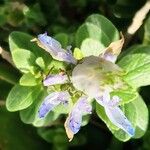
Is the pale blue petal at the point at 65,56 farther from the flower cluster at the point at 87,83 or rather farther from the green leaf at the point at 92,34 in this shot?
the green leaf at the point at 92,34

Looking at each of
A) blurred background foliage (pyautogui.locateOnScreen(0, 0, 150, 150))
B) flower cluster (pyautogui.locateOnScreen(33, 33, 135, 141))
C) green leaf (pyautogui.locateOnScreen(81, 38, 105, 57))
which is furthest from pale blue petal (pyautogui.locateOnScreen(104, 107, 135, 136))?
blurred background foliage (pyautogui.locateOnScreen(0, 0, 150, 150))

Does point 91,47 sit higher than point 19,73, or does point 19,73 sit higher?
point 91,47

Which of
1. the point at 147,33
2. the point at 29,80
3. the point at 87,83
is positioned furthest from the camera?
the point at 147,33

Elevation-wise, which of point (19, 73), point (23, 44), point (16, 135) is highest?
point (23, 44)

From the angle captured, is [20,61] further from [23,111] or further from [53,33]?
[53,33]

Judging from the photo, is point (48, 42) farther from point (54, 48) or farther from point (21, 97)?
point (21, 97)

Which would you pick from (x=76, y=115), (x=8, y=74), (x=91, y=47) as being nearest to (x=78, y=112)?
(x=76, y=115)

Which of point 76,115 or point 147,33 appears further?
point 147,33

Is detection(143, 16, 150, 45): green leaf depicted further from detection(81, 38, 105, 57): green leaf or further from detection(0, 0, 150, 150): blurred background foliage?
detection(81, 38, 105, 57): green leaf
